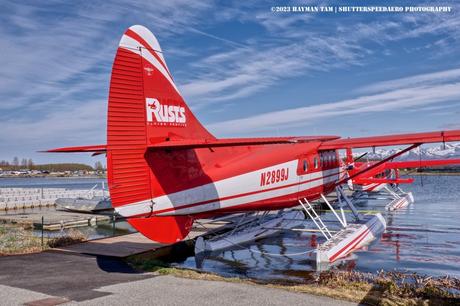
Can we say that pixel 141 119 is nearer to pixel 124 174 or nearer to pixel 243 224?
pixel 124 174

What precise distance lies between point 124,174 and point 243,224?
283 inches

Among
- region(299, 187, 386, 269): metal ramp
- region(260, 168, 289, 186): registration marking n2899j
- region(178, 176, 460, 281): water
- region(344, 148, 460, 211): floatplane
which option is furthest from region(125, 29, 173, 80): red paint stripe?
region(344, 148, 460, 211): floatplane

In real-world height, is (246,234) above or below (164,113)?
below

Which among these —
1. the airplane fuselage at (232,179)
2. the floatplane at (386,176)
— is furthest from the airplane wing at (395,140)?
the floatplane at (386,176)

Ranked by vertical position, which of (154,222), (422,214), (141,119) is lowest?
(422,214)

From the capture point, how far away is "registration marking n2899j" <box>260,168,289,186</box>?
11.1 meters

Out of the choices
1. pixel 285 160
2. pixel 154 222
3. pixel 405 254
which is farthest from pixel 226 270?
pixel 405 254

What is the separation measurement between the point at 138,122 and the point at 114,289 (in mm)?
3270

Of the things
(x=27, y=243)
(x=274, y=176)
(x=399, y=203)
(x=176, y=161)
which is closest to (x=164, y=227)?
(x=176, y=161)

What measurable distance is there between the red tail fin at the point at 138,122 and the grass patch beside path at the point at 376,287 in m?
1.95

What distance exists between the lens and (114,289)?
7.79 m

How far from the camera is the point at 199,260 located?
1152cm

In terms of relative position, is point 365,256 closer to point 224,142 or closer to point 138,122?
point 224,142

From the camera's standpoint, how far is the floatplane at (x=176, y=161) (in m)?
8.02
